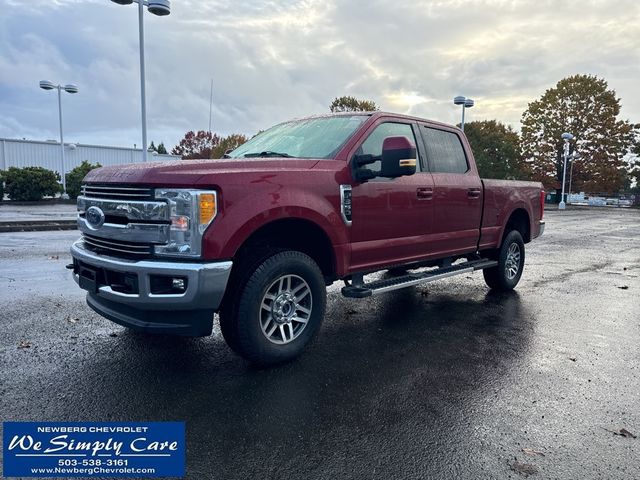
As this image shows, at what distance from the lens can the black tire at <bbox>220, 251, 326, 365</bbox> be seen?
140 inches

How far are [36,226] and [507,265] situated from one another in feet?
41.9

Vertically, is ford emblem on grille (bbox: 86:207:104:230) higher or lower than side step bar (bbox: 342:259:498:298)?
higher

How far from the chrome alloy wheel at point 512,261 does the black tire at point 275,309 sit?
3.85 metres

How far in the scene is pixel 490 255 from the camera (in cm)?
681

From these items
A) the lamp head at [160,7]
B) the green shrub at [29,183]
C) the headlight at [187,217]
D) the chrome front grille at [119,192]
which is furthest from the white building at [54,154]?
the headlight at [187,217]

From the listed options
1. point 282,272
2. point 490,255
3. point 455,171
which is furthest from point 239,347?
point 490,255

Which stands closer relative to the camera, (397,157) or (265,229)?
(265,229)

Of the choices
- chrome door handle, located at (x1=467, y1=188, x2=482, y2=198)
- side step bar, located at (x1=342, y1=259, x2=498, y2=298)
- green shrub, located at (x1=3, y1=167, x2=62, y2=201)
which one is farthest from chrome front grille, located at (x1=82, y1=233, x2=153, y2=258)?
green shrub, located at (x1=3, y1=167, x2=62, y2=201)

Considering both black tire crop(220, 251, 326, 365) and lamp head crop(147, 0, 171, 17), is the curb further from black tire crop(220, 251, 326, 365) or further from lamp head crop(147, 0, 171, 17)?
black tire crop(220, 251, 326, 365)

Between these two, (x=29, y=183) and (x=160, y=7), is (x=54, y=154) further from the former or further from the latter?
(x=160, y=7)

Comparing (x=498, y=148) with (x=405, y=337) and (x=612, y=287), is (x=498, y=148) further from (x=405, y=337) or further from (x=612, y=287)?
(x=405, y=337)

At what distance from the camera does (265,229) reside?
384 cm

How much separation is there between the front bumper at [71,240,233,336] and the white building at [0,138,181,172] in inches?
1358

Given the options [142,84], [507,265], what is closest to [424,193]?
[507,265]
